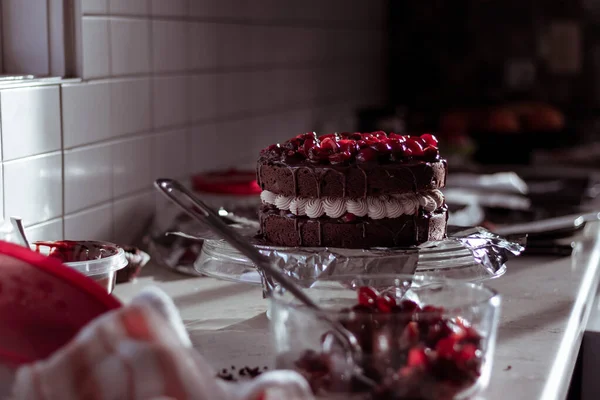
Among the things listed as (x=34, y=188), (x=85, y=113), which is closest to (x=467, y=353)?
(x=34, y=188)

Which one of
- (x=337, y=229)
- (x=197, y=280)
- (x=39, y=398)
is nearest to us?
(x=39, y=398)

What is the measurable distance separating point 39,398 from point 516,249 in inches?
32.9

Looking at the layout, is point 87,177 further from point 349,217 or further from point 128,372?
point 128,372

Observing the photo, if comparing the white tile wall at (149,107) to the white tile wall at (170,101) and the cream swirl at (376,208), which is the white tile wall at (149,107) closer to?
the white tile wall at (170,101)

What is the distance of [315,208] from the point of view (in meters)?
1.32

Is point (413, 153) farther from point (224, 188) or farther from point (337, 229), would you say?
point (224, 188)

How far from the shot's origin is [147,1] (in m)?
1.78

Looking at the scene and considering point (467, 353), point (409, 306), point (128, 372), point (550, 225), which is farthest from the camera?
point (550, 225)

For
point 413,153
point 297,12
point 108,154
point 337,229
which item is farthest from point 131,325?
point 297,12

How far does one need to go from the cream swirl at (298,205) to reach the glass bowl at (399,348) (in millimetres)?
372

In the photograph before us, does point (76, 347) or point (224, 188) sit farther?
point (224, 188)

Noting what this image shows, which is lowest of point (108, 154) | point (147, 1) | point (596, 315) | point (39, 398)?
point (596, 315)

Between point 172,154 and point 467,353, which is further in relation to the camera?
point 172,154

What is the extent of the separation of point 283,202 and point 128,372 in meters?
0.63
